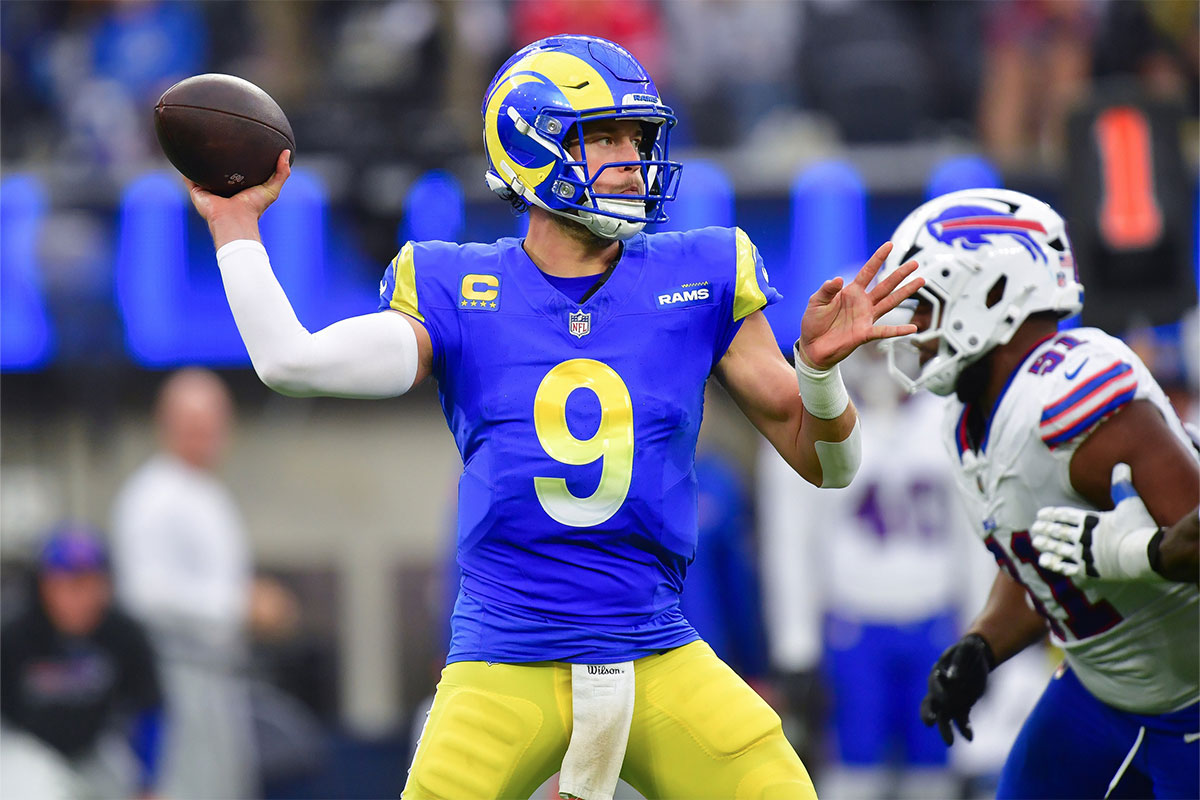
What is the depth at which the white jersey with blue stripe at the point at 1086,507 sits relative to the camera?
364 cm

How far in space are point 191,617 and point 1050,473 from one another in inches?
183

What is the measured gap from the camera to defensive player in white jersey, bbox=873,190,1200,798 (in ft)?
11.9

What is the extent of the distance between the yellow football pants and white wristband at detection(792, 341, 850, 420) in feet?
1.81

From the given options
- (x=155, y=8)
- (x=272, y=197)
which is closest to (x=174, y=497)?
(x=155, y=8)

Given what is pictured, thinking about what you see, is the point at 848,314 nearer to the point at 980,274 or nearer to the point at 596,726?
the point at 980,274

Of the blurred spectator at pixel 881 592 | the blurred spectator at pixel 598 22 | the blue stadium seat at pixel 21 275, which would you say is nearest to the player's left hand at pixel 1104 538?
the blurred spectator at pixel 881 592

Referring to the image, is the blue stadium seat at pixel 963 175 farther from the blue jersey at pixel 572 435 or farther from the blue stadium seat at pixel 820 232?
the blue jersey at pixel 572 435

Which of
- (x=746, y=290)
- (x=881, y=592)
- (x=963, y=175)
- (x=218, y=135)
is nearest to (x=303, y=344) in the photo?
(x=218, y=135)

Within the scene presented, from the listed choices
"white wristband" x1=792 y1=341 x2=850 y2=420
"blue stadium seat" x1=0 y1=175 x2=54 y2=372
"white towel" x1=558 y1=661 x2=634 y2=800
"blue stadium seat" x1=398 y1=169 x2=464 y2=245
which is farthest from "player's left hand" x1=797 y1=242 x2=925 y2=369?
"blue stadium seat" x1=0 y1=175 x2=54 y2=372

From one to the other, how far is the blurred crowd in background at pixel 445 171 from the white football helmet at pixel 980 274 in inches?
119

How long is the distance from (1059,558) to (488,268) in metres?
1.34

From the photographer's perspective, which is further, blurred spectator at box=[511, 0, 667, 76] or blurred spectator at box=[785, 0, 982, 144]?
blurred spectator at box=[511, 0, 667, 76]

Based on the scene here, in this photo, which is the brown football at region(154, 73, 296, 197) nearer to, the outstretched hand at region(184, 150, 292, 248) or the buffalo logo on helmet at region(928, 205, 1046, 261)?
the outstretched hand at region(184, 150, 292, 248)

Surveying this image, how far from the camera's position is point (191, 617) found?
739 cm
